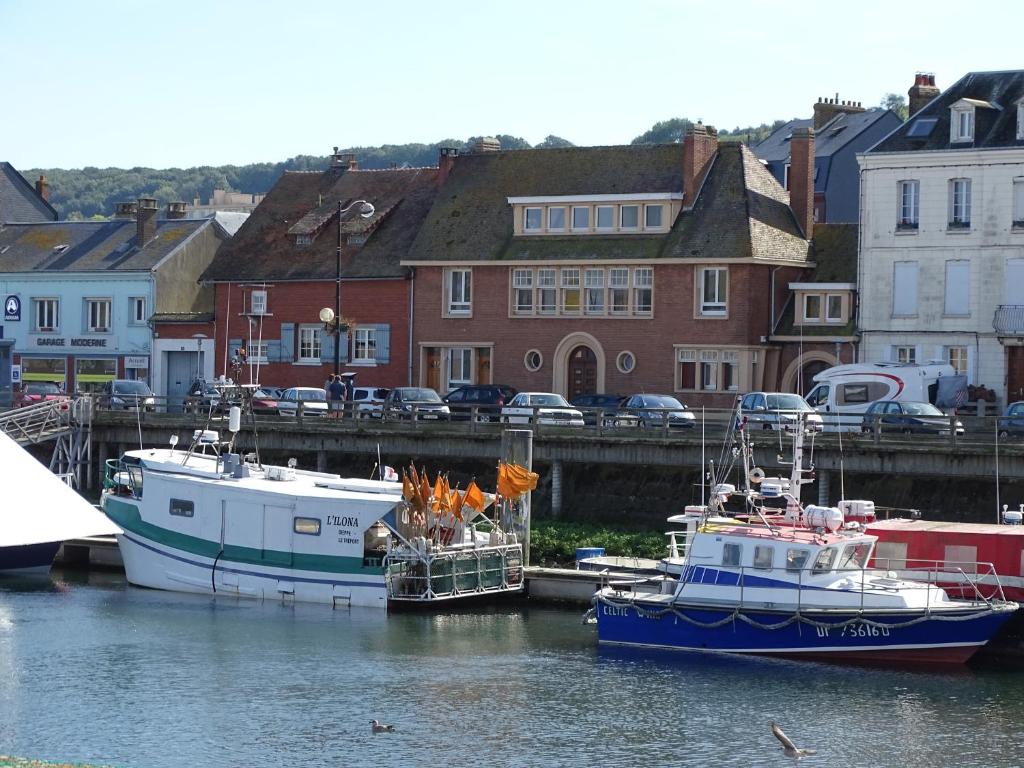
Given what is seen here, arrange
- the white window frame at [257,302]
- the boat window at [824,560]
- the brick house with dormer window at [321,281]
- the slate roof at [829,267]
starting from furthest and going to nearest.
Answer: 1. the white window frame at [257,302]
2. the brick house with dormer window at [321,281]
3. the slate roof at [829,267]
4. the boat window at [824,560]

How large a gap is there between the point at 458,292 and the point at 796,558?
110 feet

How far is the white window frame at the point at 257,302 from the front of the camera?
72.2 meters

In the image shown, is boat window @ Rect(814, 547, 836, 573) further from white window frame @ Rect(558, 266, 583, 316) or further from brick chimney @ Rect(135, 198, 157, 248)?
brick chimney @ Rect(135, 198, 157, 248)

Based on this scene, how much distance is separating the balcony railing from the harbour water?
24919 millimetres

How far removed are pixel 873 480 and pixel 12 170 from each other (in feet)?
191

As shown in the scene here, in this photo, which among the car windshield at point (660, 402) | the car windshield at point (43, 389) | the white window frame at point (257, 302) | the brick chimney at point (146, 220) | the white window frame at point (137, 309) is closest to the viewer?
the car windshield at point (660, 402)

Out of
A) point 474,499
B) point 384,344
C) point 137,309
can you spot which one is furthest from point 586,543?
point 137,309

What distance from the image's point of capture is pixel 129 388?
63531 mm

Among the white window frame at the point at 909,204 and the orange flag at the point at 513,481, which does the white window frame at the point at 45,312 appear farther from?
the orange flag at the point at 513,481

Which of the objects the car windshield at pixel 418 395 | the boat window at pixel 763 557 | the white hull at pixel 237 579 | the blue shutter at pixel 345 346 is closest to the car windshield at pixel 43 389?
the blue shutter at pixel 345 346

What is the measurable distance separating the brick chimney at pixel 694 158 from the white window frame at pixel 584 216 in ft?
12.1

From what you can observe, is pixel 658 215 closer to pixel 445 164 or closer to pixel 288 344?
pixel 445 164

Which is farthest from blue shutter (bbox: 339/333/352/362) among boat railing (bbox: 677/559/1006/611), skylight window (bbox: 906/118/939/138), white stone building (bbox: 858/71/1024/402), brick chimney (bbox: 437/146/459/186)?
boat railing (bbox: 677/559/1006/611)

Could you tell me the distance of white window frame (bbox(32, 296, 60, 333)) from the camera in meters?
78.4
